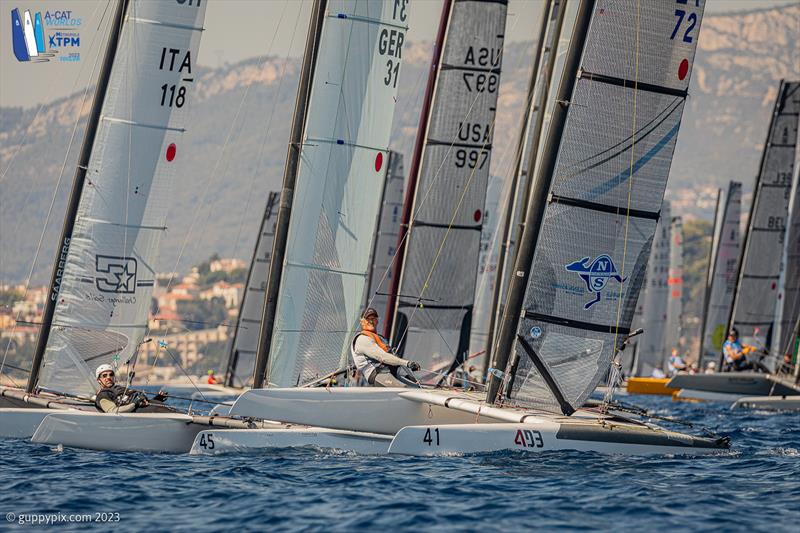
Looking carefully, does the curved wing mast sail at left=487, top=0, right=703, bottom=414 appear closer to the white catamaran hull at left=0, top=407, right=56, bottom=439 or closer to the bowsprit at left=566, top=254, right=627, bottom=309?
the bowsprit at left=566, top=254, right=627, bottom=309

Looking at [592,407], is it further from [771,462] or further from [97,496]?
[97,496]

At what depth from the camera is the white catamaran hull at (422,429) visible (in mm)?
12086

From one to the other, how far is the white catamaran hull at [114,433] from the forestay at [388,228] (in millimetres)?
13212

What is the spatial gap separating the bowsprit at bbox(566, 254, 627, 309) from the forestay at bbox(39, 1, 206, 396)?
258 inches

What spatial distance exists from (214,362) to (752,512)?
105 m

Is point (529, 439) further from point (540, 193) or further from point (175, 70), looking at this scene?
point (175, 70)

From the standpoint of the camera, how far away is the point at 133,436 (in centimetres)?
1338

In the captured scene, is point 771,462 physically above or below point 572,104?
below

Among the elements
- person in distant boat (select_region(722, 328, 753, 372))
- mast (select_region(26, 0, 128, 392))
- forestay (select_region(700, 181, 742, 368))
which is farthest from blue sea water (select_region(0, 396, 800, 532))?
forestay (select_region(700, 181, 742, 368))

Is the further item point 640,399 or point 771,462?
point 640,399

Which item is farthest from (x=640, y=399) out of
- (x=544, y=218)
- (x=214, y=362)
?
(x=214, y=362)

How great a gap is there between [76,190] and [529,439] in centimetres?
757

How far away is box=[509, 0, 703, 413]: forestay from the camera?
1300cm

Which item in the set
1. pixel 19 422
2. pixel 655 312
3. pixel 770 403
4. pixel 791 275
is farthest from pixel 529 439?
pixel 655 312
